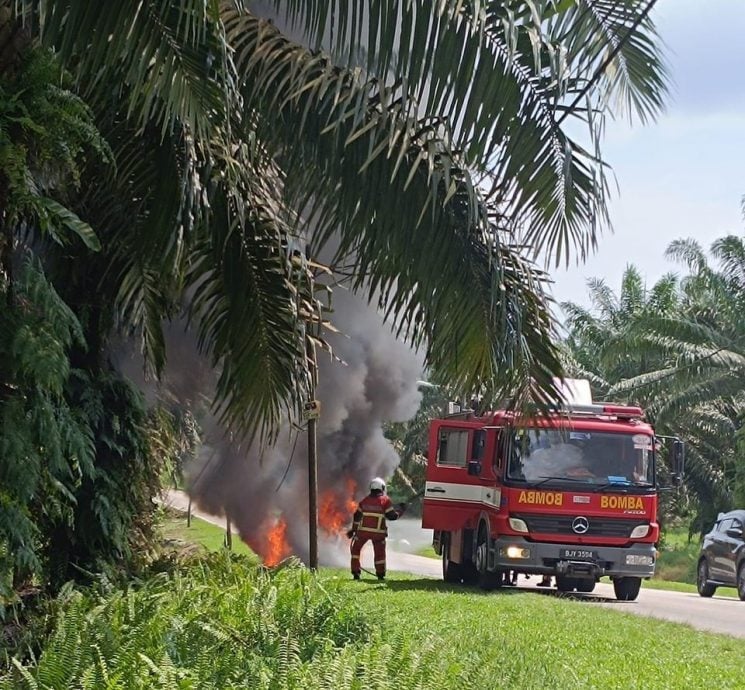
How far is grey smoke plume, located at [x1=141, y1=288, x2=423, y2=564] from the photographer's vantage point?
2762 centimetres

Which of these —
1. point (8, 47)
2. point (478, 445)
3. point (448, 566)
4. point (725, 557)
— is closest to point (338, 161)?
point (8, 47)

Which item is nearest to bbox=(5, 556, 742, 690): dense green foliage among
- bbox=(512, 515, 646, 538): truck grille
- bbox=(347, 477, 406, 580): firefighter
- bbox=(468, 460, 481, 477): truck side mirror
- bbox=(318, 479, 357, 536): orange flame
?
bbox=(512, 515, 646, 538): truck grille

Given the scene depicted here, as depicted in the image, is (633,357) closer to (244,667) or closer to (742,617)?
(742,617)

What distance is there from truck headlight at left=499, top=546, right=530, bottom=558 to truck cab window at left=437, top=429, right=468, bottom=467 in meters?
1.78

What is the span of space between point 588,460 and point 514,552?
4.91 ft

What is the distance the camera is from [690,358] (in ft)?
94.0

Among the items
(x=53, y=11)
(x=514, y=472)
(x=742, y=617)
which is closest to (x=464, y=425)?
(x=514, y=472)

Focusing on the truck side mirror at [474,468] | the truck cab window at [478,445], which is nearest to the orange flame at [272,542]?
the truck cab window at [478,445]

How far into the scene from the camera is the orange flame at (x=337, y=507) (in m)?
29.3

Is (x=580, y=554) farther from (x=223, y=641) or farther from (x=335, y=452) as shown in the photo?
(x=335, y=452)

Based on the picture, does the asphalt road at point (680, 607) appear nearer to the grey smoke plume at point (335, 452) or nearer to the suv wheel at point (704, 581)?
the suv wheel at point (704, 581)

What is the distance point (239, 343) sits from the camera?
853 cm

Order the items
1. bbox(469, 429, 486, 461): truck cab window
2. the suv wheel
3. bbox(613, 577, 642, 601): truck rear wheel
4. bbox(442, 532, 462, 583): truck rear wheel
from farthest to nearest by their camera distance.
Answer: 1. the suv wheel
2. bbox(442, 532, 462, 583): truck rear wheel
3. bbox(613, 577, 642, 601): truck rear wheel
4. bbox(469, 429, 486, 461): truck cab window

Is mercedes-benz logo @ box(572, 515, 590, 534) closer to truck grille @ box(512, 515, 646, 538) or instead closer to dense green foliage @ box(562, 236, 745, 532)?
truck grille @ box(512, 515, 646, 538)
